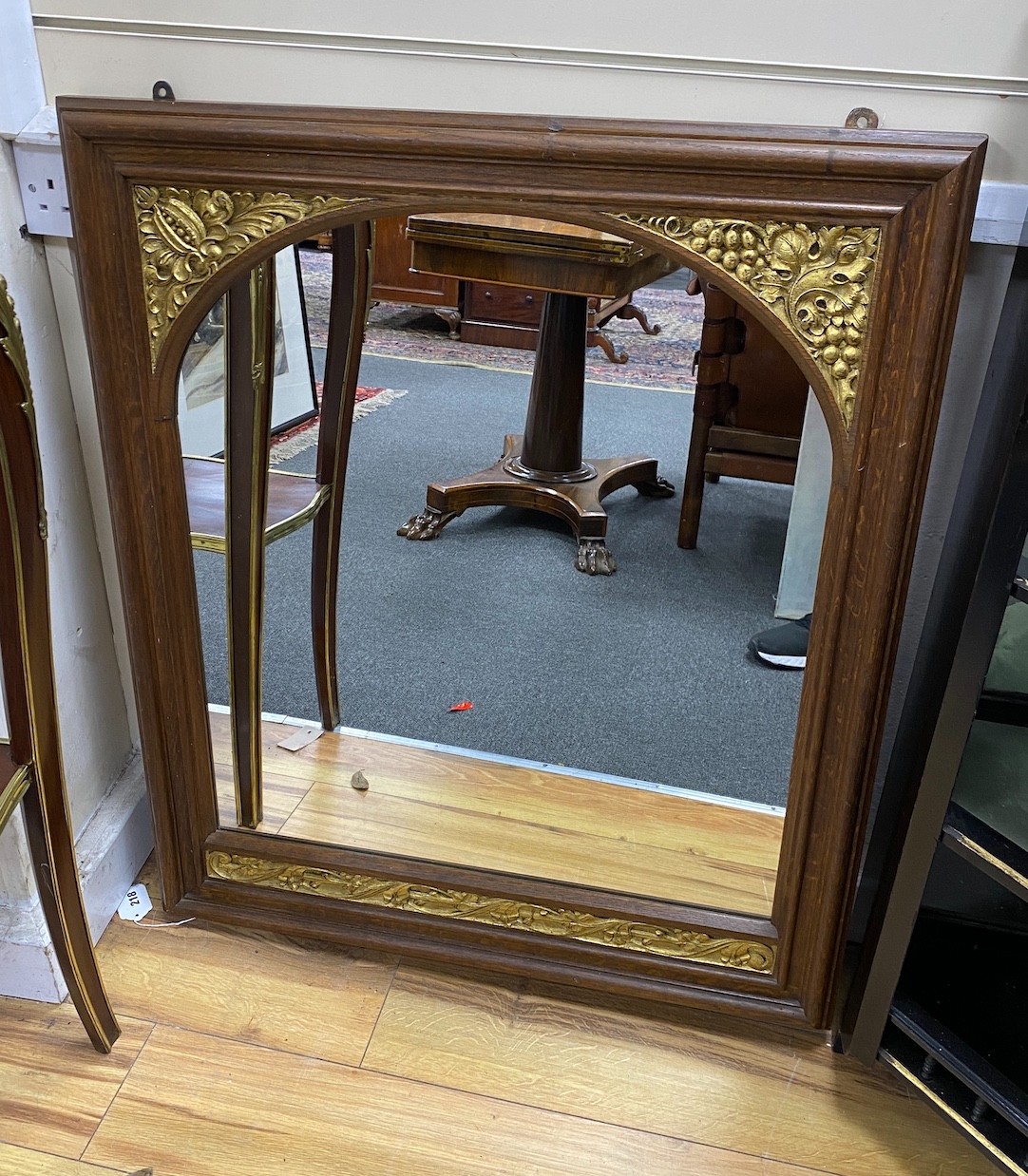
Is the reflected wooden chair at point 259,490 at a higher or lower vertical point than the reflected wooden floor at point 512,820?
higher

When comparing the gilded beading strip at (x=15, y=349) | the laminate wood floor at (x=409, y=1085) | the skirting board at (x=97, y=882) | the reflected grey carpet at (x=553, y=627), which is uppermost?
the gilded beading strip at (x=15, y=349)

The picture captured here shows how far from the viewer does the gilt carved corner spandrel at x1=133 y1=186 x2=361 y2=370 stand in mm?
1020

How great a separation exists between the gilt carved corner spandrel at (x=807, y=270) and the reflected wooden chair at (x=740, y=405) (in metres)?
0.32

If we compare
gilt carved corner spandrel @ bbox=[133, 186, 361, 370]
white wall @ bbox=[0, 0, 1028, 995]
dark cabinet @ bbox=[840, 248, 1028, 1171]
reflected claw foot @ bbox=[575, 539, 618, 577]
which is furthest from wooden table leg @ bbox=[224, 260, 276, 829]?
dark cabinet @ bbox=[840, 248, 1028, 1171]

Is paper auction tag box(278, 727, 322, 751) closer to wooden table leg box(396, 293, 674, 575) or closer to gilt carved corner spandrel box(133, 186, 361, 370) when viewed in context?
wooden table leg box(396, 293, 674, 575)

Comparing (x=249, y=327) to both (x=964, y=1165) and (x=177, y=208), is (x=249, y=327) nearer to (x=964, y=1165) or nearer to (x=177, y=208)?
(x=177, y=208)

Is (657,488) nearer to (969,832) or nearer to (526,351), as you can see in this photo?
(969,832)

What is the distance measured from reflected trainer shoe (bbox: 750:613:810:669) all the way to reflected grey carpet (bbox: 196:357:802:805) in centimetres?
1

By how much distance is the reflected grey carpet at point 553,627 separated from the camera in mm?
1317

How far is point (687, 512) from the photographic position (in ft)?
4.61

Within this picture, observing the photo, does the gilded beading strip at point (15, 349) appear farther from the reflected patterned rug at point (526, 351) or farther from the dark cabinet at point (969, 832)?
the dark cabinet at point (969, 832)

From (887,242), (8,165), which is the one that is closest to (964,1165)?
(887,242)

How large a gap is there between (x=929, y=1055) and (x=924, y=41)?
1.00 meters

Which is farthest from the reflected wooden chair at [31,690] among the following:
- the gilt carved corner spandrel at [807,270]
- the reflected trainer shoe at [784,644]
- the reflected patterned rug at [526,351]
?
the reflected trainer shoe at [784,644]
